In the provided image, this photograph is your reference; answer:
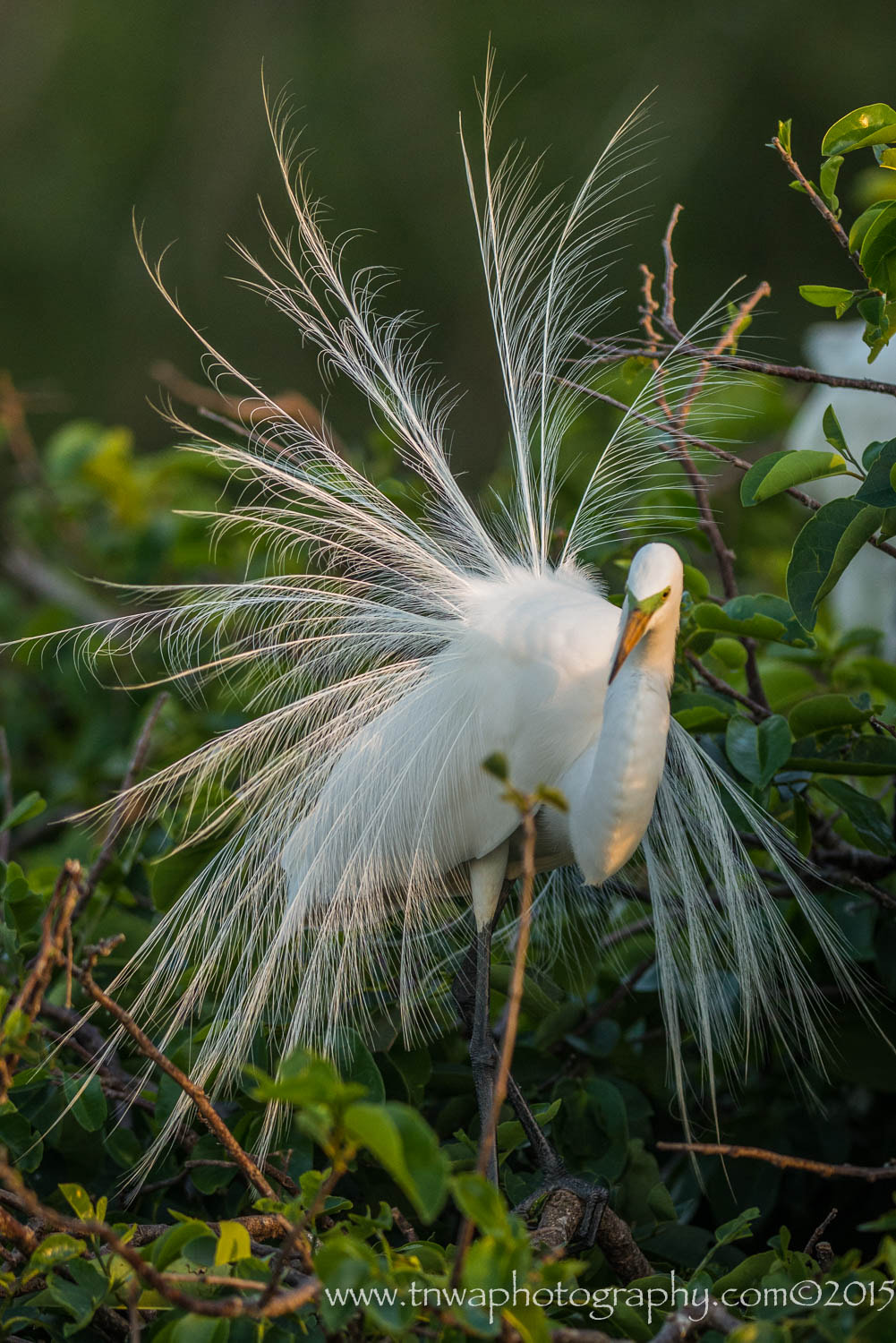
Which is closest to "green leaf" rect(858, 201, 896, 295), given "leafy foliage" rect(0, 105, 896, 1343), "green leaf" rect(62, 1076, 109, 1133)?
"leafy foliage" rect(0, 105, 896, 1343)

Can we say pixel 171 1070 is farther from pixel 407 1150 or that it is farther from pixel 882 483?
pixel 882 483

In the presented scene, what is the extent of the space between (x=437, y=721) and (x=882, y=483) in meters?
0.58

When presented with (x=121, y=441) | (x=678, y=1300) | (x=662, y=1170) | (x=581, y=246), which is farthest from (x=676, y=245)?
(x=678, y=1300)

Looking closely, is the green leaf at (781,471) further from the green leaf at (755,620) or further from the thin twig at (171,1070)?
the thin twig at (171,1070)

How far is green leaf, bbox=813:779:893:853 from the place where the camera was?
141cm

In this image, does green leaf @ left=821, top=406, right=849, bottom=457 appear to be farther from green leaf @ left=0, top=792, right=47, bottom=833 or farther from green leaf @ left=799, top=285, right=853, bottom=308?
green leaf @ left=0, top=792, right=47, bottom=833

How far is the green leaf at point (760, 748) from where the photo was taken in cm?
133

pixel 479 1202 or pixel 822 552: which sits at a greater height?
pixel 822 552

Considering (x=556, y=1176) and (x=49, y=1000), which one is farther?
(x=49, y=1000)

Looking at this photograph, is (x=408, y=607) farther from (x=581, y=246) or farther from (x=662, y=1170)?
(x=662, y=1170)

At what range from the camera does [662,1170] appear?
5.44ft

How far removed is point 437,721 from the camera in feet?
4.89

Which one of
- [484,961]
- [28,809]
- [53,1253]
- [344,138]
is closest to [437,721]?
[484,961]

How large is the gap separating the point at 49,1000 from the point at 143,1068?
14 cm
